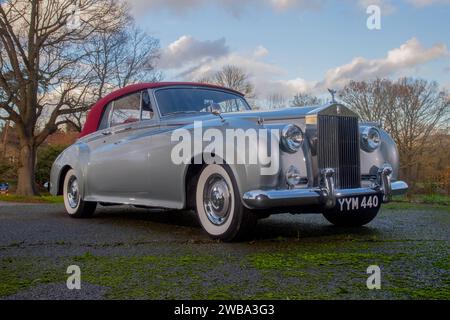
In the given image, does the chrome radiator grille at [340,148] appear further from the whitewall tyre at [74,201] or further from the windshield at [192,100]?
the whitewall tyre at [74,201]

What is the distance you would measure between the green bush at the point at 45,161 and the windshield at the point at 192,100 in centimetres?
2957

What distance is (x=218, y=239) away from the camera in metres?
4.55

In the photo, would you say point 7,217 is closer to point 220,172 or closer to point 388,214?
point 220,172

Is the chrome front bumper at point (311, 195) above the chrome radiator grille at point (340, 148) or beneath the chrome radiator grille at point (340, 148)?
beneath

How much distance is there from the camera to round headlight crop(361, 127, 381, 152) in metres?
5.12

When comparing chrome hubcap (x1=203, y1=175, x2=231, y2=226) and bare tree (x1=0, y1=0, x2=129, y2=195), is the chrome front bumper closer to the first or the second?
chrome hubcap (x1=203, y1=175, x2=231, y2=226)

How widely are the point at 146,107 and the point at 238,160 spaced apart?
7.28 ft

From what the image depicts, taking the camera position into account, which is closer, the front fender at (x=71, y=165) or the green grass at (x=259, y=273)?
the green grass at (x=259, y=273)

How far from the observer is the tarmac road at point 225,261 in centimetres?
266

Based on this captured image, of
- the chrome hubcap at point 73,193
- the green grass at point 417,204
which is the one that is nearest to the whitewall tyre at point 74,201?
the chrome hubcap at point 73,193

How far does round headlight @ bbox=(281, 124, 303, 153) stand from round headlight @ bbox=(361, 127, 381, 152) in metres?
1.00

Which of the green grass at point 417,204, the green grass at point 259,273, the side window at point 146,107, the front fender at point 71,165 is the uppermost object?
the side window at point 146,107

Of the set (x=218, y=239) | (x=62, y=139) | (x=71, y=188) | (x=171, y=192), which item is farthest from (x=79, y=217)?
(x=62, y=139)

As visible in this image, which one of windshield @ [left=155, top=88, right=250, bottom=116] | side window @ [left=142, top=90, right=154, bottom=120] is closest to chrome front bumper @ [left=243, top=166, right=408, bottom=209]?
windshield @ [left=155, top=88, right=250, bottom=116]
